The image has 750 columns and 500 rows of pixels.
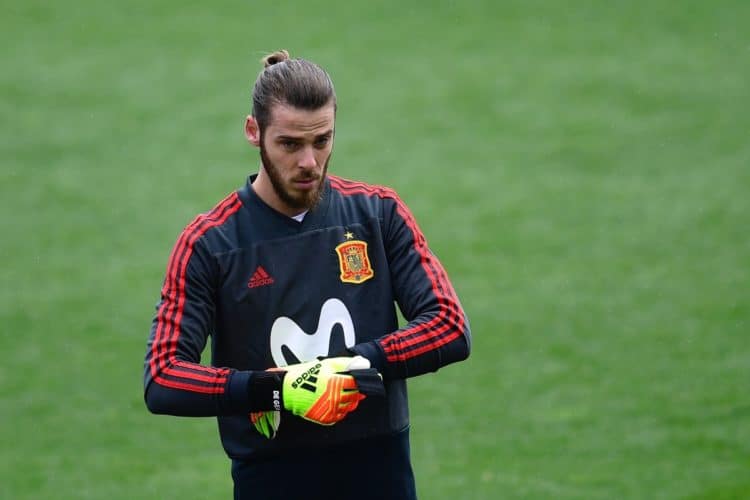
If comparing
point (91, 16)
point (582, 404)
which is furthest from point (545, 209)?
point (91, 16)

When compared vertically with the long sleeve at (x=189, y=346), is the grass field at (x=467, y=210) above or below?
above

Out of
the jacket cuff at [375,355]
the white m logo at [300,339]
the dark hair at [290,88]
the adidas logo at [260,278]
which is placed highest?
the dark hair at [290,88]

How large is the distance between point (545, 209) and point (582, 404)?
3.30 m

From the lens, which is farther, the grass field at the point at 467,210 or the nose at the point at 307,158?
the grass field at the point at 467,210

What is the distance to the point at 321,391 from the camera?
3.41 m

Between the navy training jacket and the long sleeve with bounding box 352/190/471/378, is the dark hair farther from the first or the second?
the long sleeve with bounding box 352/190/471/378

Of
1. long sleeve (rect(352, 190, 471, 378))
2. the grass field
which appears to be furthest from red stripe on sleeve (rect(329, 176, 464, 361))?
the grass field

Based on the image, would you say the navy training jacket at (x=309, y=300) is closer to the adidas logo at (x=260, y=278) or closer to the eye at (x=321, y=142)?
the adidas logo at (x=260, y=278)

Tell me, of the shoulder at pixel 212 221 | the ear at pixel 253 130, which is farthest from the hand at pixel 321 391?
the ear at pixel 253 130

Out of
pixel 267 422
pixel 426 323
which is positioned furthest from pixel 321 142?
pixel 267 422

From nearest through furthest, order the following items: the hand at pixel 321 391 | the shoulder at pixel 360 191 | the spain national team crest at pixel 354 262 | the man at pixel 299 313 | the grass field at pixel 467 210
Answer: the hand at pixel 321 391 < the man at pixel 299 313 < the spain national team crest at pixel 354 262 < the shoulder at pixel 360 191 < the grass field at pixel 467 210

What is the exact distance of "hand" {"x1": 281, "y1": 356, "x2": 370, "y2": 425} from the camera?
3416mm

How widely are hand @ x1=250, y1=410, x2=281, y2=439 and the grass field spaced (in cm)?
35

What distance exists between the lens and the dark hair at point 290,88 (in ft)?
11.9
